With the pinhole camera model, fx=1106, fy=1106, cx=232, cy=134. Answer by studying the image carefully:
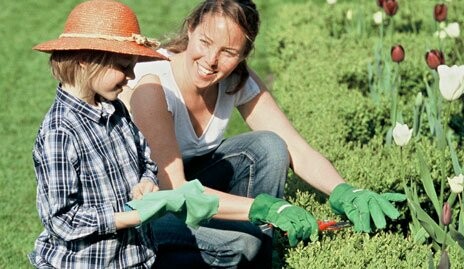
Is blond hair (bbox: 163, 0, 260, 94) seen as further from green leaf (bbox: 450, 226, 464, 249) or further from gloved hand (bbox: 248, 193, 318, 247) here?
green leaf (bbox: 450, 226, 464, 249)

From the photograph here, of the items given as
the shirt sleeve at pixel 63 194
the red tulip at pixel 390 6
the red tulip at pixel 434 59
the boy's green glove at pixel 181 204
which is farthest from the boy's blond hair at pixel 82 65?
the red tulip at pixel 390 6

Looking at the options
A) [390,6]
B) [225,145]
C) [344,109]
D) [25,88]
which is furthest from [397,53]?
[25,88]

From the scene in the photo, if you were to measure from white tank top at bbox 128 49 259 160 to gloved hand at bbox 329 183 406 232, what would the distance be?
65 cm

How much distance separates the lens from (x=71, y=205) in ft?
10.0

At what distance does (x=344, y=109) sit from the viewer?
5273 millimetres

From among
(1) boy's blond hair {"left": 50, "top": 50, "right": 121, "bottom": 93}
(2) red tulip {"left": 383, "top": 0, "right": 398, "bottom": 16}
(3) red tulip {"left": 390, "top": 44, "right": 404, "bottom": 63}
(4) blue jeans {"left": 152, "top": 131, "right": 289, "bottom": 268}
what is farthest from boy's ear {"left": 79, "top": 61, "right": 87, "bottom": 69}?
(2) red tulip {"left": 383, "top": 0, "right": 398, "bottom": 16}

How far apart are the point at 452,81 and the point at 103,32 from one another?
1.16 metres

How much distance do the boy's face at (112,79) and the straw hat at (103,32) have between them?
0.05 metres

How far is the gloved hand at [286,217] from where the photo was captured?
11.3 ft

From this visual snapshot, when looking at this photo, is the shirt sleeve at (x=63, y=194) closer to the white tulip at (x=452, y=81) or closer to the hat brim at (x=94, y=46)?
the hat brim at (x=94, y=46)

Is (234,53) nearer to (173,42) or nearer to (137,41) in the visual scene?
(173,42)

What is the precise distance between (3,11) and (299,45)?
2.79 meters

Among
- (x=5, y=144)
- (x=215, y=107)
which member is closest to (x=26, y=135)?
(x=5, y=144)

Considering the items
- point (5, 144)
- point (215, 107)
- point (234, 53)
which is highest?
point (234, 53)
